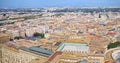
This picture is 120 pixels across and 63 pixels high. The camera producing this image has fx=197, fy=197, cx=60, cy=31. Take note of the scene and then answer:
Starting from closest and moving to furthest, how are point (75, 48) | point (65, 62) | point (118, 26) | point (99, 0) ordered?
point (65, 62) < point (75, 48) < point (118, 26) < point (99, 0)

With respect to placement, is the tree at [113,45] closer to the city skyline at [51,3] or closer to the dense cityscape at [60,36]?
the dense cityscape at [60,36]

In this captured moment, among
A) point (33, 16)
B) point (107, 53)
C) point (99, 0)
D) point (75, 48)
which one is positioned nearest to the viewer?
point (107, 53)

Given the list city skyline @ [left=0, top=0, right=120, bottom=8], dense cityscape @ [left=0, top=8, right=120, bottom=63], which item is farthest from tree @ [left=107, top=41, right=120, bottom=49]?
city skyline @ [left=0, top=0, right=120, bottom=8]

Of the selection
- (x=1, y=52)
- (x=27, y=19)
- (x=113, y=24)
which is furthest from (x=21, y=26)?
(x=113, y=24)

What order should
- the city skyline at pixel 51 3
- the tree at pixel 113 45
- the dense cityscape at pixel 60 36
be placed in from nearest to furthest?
the dense cityscape at pixel 60 36
the tree at pixel 113 45
the city skyline at pixel 51 3

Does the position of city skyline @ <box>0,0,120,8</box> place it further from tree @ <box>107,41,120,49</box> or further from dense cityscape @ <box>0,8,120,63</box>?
tree @ <box>107,41,120,49</box>

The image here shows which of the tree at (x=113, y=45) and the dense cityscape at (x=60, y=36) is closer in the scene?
the dense cityscape at (x=60, y=36)

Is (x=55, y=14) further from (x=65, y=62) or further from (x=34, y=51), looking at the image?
(x=65, y=62)

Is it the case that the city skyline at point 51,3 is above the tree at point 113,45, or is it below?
above

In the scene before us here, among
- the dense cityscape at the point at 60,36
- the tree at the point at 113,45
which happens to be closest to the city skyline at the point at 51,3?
the dense cityscape at the point at 60,36
